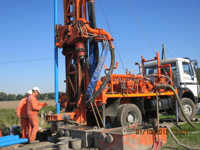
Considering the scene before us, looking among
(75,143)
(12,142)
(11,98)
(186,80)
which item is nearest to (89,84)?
(75,143)

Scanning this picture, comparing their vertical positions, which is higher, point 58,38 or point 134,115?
point 58,38

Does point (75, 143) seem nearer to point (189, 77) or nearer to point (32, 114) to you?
point (32, 114)

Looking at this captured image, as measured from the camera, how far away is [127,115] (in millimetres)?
7965

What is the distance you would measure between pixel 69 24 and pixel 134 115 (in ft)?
13.2

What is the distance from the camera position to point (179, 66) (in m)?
10.9

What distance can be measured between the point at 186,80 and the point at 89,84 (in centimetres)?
581

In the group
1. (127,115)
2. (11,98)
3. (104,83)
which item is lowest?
(127,115)

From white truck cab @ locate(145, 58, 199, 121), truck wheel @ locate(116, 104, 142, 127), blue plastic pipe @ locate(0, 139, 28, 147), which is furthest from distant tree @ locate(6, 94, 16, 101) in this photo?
blue plastic pipe @ locate(0, 139, 28, 147)

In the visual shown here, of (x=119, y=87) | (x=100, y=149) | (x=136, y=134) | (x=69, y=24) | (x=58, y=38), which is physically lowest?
(x=100, y=149)

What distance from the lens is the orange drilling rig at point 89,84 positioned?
7.19 meters

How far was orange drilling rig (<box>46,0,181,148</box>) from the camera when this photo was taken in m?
7.19

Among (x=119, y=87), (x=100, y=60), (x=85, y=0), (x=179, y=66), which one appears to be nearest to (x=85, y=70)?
(x=100, y=60)

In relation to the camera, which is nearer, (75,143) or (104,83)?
(75,143)

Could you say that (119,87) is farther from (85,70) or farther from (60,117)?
(60,117)
